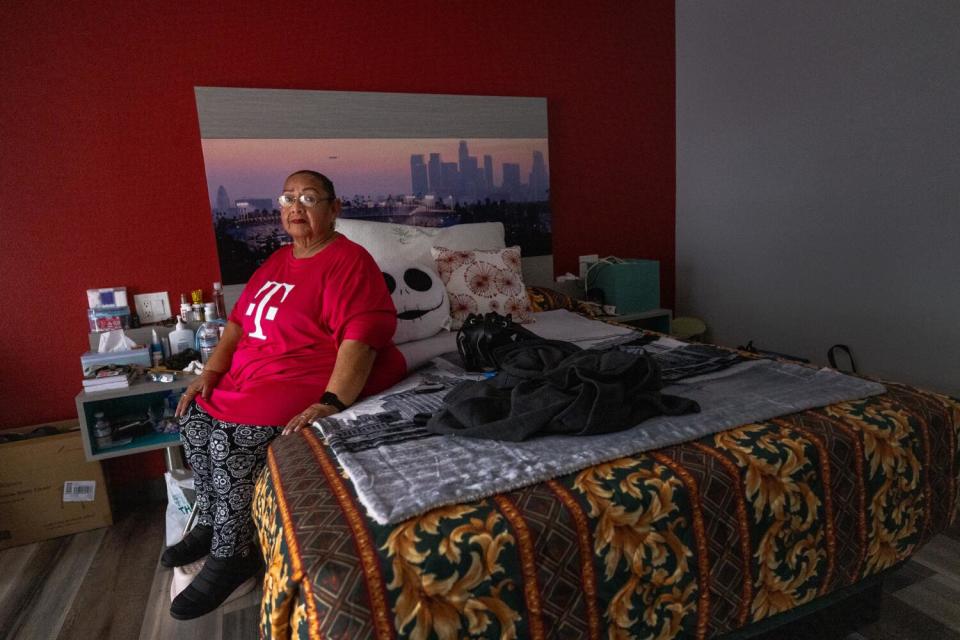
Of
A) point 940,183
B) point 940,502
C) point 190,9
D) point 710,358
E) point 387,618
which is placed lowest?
point 940,502

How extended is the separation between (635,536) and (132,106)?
8.66 ft

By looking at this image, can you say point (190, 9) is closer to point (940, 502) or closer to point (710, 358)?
point (710, 358)

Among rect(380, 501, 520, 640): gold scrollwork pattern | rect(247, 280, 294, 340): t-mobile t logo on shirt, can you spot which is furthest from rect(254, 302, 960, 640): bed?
rect(247, 280, 294, 340): t-mobile t logo on shirt

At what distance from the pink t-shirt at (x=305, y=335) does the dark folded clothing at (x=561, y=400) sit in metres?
0.42

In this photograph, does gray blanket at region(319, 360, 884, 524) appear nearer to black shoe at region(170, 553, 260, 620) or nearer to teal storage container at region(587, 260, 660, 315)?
black shoe at region(170, 553, 260, 620)

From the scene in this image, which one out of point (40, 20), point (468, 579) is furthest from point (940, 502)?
point (40, 20)

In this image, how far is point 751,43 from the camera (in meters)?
3.28

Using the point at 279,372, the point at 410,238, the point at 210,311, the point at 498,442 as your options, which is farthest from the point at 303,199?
the point at 498,442

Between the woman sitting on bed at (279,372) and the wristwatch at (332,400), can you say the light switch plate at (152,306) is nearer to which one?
the woman sitting on bed at (279,372)

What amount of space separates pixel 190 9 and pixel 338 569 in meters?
2.60

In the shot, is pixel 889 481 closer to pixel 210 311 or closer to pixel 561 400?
pixel 561 400

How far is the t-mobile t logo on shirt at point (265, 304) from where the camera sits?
6.14ft

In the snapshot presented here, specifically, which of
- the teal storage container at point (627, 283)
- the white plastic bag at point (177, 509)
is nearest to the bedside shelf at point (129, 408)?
the white plastic bag at point (177, 509)

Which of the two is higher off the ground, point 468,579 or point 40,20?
point 40,20
